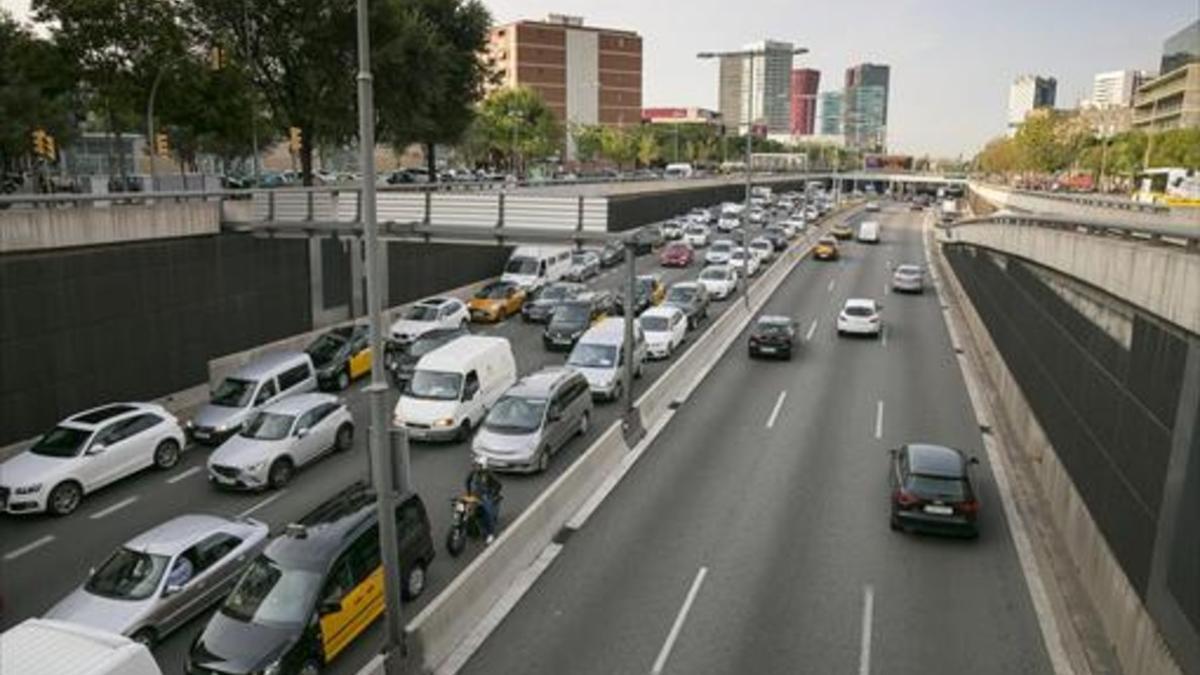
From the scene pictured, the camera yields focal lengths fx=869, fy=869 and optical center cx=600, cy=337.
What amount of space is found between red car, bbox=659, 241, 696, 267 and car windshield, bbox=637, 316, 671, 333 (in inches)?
906

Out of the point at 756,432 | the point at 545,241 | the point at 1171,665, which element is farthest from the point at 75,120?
the point at 1171,665

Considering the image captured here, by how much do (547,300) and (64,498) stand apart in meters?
22.6

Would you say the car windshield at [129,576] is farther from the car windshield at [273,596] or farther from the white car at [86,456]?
the white car at [86,456]

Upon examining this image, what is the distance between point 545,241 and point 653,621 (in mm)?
15178

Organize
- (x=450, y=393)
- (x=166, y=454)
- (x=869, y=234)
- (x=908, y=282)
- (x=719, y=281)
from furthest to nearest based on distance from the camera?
(x=869, y=234), (x=908, y=282), (x=719, y=281), (x=450, y=393), (x=166, y=454)

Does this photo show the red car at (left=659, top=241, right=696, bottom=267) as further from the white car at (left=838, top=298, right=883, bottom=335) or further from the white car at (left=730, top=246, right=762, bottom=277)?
the white car at (left=838, top=298, right=883, bottom=335)

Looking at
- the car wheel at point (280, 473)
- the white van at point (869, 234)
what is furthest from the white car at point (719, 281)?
the white van at point (869, 234)

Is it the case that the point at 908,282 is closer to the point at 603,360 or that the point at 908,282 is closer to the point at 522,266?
the point at 522,266

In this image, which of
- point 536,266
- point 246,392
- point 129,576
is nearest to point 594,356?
point 246,392

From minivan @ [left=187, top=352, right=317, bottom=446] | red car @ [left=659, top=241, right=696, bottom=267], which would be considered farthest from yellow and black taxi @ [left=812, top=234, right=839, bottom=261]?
minivan @ [left=187, top=352, right=317, bottom=446]

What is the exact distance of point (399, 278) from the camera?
38656mm

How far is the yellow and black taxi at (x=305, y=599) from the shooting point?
11.9m

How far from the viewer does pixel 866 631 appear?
14047mm

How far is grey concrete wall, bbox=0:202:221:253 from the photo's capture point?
843 inches
